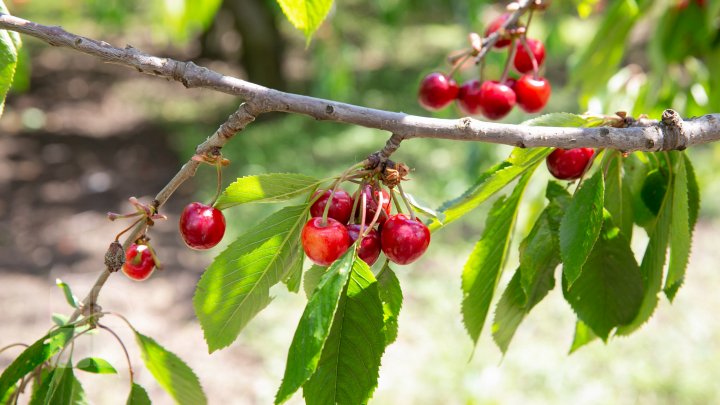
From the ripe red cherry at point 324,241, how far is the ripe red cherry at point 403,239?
0.05 metres

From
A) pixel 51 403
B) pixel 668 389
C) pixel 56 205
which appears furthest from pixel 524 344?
pixel 56 205

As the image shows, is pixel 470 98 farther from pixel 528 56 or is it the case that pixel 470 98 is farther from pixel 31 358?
pixel 31 358

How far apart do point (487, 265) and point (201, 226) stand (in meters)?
0.45

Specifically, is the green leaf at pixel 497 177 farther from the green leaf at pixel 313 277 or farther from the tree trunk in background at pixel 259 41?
the tree trunk in background at pixel 259 41

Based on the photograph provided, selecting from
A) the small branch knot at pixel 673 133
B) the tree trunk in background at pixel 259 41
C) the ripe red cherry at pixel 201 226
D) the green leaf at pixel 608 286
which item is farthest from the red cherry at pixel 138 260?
the tree trunk in background at pixel 259 41

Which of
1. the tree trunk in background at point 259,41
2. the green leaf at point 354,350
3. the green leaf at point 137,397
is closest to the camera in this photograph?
the green leaf at point 354,350

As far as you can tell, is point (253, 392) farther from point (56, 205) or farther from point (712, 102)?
point (56, 205)

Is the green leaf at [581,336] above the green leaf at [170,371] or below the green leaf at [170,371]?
below

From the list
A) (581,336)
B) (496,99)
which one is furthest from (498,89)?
(581,336)

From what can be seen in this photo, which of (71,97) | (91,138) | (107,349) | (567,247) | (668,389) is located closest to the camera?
(567,247)

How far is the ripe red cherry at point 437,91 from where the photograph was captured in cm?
153

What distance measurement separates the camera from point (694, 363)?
134 inches

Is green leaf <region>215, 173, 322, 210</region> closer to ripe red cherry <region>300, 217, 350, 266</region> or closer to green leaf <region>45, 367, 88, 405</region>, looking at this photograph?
ripe red cherry <region>300, 217, 350, 266</region>

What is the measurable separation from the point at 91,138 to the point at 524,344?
4.98 metres
